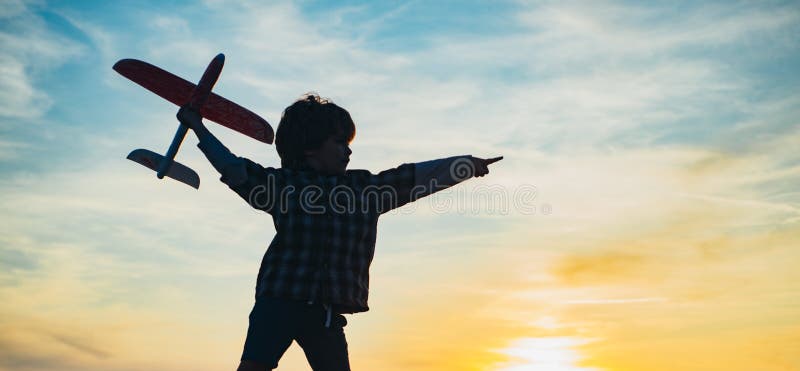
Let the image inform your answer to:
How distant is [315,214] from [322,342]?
89 cm

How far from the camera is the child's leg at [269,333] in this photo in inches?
179

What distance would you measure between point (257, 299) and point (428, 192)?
1.50m

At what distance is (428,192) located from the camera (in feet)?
17.1

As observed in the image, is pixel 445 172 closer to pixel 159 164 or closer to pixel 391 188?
pixel 391 188

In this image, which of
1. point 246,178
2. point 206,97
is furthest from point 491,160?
point 206,97

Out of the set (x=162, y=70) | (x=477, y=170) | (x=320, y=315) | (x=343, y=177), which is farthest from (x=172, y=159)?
(x=477, y=170)

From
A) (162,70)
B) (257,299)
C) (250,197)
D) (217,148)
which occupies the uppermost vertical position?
(162,70)

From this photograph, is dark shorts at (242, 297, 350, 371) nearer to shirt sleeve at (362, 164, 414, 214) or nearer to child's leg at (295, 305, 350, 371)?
child's leg at (295, 305, 350, 371)

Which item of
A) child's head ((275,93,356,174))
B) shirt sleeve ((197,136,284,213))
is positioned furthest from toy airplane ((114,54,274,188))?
shirt sleeve ((197,136,284,213))

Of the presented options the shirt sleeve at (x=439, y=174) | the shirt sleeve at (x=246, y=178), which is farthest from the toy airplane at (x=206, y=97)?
the shirt sleeve at (x=439, y=174)

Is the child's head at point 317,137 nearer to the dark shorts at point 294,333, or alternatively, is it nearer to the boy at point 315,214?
the boy at point 315,214

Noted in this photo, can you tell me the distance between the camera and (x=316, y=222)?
480cm

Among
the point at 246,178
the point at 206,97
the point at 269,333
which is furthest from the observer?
the point at 206,97

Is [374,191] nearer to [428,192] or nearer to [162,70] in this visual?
[428,192]
